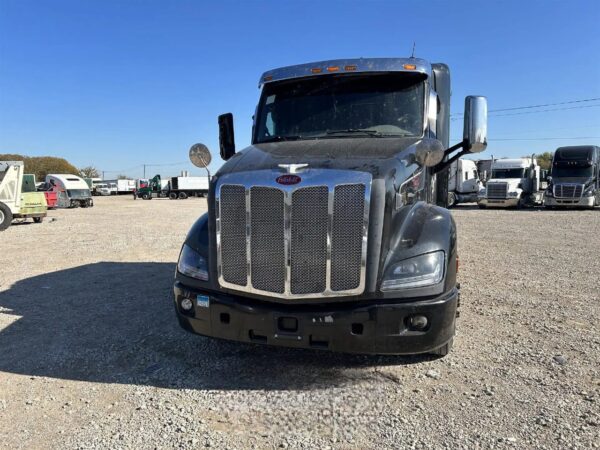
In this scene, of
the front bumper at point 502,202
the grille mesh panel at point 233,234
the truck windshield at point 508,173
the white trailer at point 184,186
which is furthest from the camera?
the white trailer at point 184,186

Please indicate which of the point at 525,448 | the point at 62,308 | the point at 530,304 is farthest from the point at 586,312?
the point at 62,308

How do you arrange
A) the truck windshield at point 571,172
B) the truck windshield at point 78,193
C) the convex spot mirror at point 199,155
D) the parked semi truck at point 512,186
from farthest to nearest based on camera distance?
the truck windshield at point 78,193, the parked semi truck at point 512,186, the truck windshield at point 571,172, the convex spot mirror at point 199,155

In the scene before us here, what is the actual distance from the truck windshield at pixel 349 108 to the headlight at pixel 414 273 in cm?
164

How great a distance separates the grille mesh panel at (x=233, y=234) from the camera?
3.37m

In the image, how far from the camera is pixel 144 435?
281cm

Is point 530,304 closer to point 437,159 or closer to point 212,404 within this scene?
point 437,159

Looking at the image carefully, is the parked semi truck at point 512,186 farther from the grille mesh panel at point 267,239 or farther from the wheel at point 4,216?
the grille mesh panel at point 267,239

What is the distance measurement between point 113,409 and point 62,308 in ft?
10.1

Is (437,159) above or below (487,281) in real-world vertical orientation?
above

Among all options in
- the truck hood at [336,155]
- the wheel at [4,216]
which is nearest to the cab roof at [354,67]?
the truck hood at [336,155]

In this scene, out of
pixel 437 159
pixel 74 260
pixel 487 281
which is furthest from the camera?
pixel 74 260

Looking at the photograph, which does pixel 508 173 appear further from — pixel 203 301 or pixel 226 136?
pixel 203 301

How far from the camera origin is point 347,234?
10.3ft

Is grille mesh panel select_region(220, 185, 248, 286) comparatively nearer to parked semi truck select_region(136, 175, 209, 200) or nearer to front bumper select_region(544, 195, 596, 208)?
front bumper select_region(544, 195, 596, 208)
